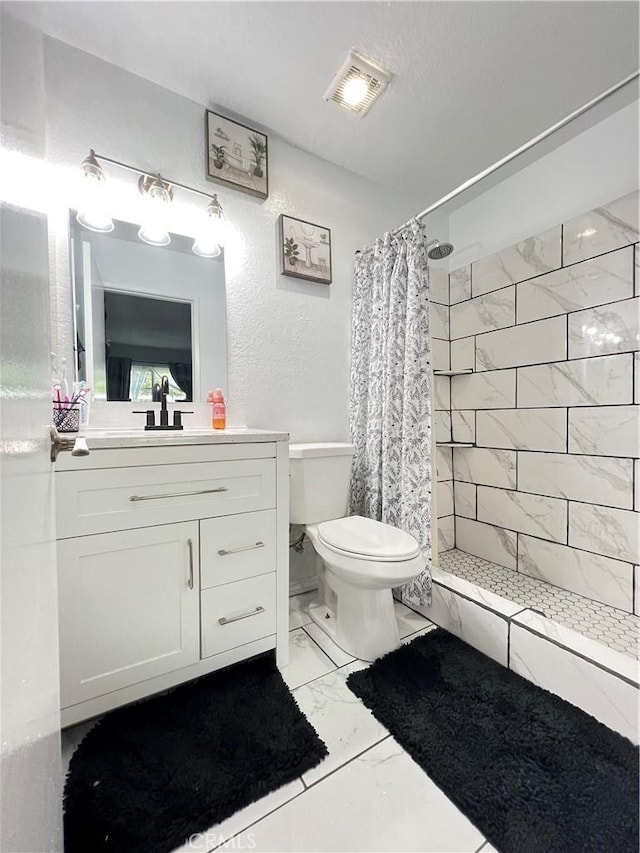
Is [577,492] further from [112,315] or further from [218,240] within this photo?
[112,315]

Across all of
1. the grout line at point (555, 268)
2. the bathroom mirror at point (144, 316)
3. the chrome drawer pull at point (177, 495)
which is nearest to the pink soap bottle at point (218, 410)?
the bathroom mirror at point (144, 316)

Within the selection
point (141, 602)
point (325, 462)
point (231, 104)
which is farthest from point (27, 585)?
point (231, 104)

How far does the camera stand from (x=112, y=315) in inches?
58.2

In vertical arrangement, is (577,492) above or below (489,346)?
below

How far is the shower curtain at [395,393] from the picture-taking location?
62.4 inches

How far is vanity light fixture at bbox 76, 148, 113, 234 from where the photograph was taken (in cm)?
135

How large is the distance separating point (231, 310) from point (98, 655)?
1436 millimetres

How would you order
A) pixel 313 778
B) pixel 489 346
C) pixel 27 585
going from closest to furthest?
1. pixel 27 585
2. pixel 313 778
3. pixel 489 346

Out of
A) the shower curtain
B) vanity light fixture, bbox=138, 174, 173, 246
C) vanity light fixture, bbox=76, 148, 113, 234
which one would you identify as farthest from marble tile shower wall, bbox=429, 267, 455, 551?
vanity light fixture, bbox=76, 148, 113, 234

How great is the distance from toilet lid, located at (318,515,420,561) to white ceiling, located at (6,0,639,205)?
196 cm

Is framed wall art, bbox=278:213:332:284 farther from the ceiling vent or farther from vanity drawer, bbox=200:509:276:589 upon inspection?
vanity drawer, bbox=200:509:276:589

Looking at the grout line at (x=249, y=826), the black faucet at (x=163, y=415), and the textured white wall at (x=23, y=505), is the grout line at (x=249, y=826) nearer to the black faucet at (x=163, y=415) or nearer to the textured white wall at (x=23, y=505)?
the textured white wall at (x=23, y=505)

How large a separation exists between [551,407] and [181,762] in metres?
2.12

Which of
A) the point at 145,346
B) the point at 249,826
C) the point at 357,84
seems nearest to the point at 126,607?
the point at 249,826
